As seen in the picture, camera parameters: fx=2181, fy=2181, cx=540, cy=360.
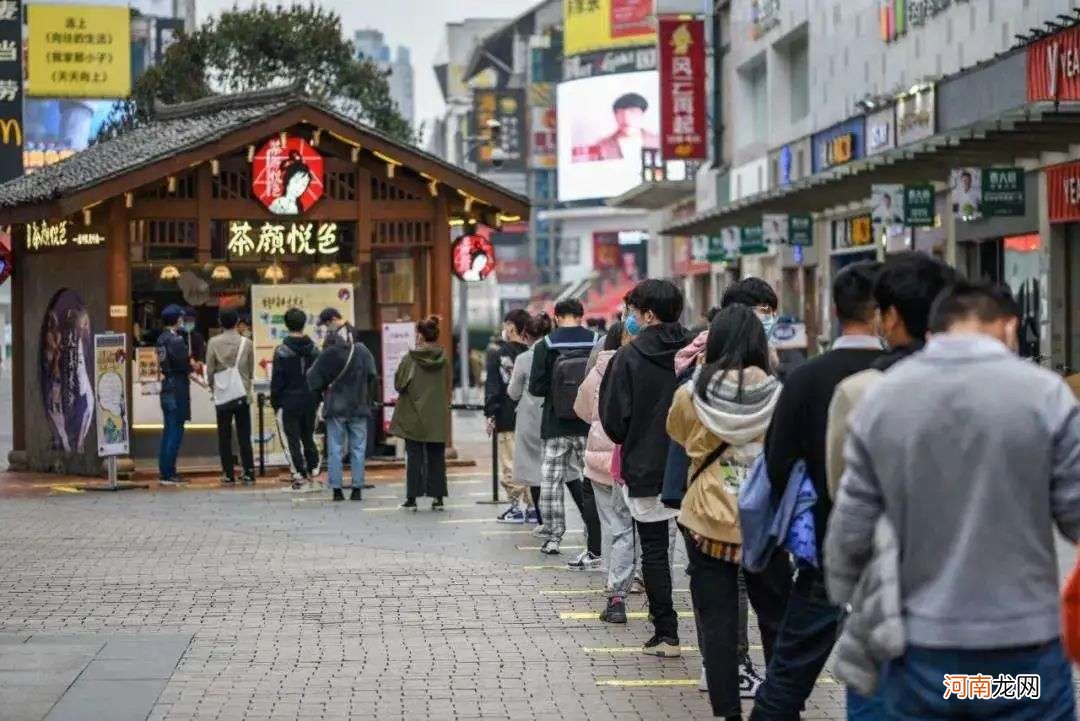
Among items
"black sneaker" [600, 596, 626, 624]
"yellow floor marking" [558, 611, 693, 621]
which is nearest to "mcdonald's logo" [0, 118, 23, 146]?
"yellow floor marking" [558, 611, 693, 621]

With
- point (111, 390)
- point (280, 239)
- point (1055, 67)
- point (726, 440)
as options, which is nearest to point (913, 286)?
point (726, 440)

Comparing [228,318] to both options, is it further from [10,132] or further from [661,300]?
[661,300]

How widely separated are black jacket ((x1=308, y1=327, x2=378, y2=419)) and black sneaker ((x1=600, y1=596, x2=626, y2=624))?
8.43m

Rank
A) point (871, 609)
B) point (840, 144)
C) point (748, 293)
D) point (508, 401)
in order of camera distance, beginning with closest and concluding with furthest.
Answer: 1. point (871, 609)
2. point (748, 293)
3. point (508, 401)
4. point (840, 144)

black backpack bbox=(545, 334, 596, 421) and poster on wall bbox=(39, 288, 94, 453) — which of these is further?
poster on wall bbox=(39, 288, 94, 453)

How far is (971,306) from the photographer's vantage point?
207 inches

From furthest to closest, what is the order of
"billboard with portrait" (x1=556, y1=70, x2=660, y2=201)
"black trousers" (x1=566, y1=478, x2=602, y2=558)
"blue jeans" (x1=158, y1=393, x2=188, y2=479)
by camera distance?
"billboard with portrait" (x1=556, y1=70, x2=660, y2=201) < "blue jeans" (x1=158, y1=393, x2=188, y2=479) < "black trousers" (x1=566, y1=478, x2=602, y2=558)

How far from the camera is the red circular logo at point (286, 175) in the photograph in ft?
75.2

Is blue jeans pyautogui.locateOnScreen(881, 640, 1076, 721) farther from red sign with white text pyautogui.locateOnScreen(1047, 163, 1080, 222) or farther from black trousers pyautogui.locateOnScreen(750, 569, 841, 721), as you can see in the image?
red sign with white text pyautogui.locateOnScreen(1047, 163, 1080, 222)

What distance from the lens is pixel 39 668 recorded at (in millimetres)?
10133

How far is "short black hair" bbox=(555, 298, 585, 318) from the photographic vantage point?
14820 mm

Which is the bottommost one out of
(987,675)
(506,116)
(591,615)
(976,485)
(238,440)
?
(591,615)

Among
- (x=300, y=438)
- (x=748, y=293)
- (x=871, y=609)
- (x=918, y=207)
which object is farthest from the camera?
(x=918, y=207)

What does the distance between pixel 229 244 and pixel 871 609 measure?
62.2 feet
